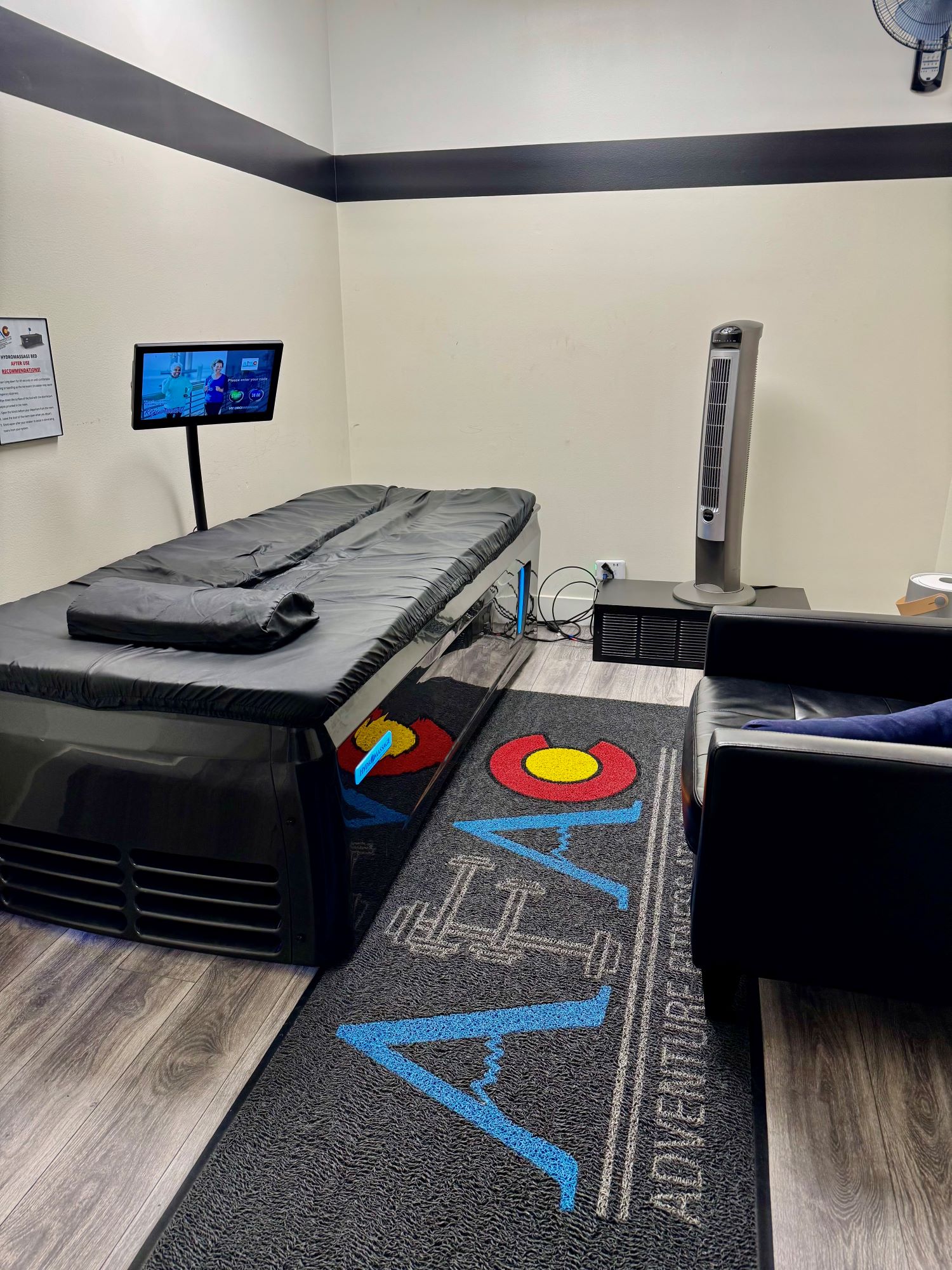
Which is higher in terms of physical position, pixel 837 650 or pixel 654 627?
pixel 837 650

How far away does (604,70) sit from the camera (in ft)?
10.9

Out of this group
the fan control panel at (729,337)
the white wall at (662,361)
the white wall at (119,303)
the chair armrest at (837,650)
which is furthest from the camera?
the white wall at (662,361)

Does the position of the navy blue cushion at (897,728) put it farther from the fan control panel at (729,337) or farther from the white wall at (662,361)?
the white wall at (662,361)

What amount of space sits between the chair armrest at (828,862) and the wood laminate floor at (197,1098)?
0.19 meters

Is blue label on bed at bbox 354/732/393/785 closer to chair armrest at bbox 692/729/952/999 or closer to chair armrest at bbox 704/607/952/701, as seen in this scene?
chair armrest at bbox 692/729/952/999

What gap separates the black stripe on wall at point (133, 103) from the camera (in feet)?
6.93

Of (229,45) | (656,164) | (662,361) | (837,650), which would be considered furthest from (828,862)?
(229,45)

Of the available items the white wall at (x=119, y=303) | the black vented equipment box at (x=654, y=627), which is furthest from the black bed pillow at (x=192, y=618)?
the black vented equipment box at (x=654, y=627)

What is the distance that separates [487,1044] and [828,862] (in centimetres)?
70

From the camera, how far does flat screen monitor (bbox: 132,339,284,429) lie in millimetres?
2311

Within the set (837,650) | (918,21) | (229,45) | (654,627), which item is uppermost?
(229,45)

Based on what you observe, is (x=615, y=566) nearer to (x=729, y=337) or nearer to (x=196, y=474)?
(x=729, y=337)

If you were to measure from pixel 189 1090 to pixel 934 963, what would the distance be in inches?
51.0

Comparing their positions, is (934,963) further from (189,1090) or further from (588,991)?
(189,1090)
